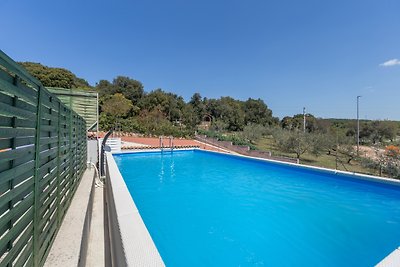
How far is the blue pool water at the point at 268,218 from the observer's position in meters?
3.84

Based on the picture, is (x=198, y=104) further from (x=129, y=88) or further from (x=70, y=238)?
(x=70, y=238)

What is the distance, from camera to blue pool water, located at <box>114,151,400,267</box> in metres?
3.84

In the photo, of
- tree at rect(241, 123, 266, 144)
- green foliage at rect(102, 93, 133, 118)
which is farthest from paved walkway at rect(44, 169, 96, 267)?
green foliage at rect(102, 93, 133, 118)

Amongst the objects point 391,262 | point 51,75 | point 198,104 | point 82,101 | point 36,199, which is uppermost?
point 51,75

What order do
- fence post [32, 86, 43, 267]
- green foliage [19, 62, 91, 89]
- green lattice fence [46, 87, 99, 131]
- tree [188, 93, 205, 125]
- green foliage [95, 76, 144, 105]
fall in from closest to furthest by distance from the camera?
fence post [32, 86, 43, 267], green lattice fence [46, 87, 99, 131], green foliage [19, 62, 91, 89], green foliage [95, 76, 144, 105], tree [188, 93, 205, 125]

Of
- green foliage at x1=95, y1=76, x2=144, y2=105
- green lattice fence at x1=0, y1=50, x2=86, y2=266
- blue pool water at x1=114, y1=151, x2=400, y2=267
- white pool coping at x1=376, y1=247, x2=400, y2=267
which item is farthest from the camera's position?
green foliage at x1=95, y1=76, x2=144, y2=105

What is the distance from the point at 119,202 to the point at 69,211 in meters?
0.63

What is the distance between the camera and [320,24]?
38.4 ft

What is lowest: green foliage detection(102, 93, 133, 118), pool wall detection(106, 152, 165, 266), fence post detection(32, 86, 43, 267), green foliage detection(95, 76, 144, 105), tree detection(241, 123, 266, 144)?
pool wall detection(106, 152, 165, 266)

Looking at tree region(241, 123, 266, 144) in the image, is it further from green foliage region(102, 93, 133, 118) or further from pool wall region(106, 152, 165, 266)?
pool wall region(106, 152, 165, 266)

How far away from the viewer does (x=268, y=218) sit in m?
5.30

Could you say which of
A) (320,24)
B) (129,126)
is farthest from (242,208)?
(129,126)

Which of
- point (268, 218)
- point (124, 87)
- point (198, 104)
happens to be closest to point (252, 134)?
point (268, 218)

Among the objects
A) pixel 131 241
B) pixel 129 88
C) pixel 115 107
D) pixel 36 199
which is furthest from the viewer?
pixel 129 88
